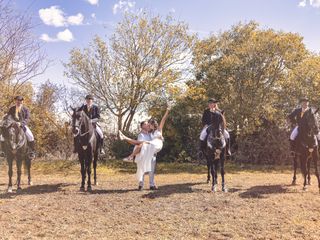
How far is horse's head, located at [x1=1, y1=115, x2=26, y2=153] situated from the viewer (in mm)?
10055

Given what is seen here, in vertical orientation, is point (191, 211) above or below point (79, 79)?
below

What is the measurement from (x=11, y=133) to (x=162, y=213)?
16.5ft

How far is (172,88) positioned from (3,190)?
34.9 feet

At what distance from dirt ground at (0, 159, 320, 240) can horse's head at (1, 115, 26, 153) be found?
1281 millimetres

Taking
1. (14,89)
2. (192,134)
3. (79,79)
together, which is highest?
(79,79)

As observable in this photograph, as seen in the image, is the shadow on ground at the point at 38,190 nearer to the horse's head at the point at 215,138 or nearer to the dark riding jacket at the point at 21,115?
the dark riding jacket at the point at 21,115

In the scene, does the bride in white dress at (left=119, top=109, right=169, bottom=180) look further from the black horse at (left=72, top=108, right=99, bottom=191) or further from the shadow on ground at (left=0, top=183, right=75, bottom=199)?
the shadow on ground at (left=0, top=183, right=75, bottom=199)

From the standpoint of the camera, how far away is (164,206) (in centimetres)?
815

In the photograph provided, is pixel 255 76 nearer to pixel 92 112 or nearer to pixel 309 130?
pixel 309 130

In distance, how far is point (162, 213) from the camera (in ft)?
24.7

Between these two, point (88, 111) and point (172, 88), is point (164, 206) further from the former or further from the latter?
point (172, 88)

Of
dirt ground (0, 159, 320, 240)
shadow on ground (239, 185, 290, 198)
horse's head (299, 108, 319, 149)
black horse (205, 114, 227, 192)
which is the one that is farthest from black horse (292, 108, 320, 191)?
black horse (205, 114, 227, 192)

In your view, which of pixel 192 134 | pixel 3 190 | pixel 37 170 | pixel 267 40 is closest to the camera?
Result: pixel 3 190

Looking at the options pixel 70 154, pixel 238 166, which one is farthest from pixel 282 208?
pixel 70 154
